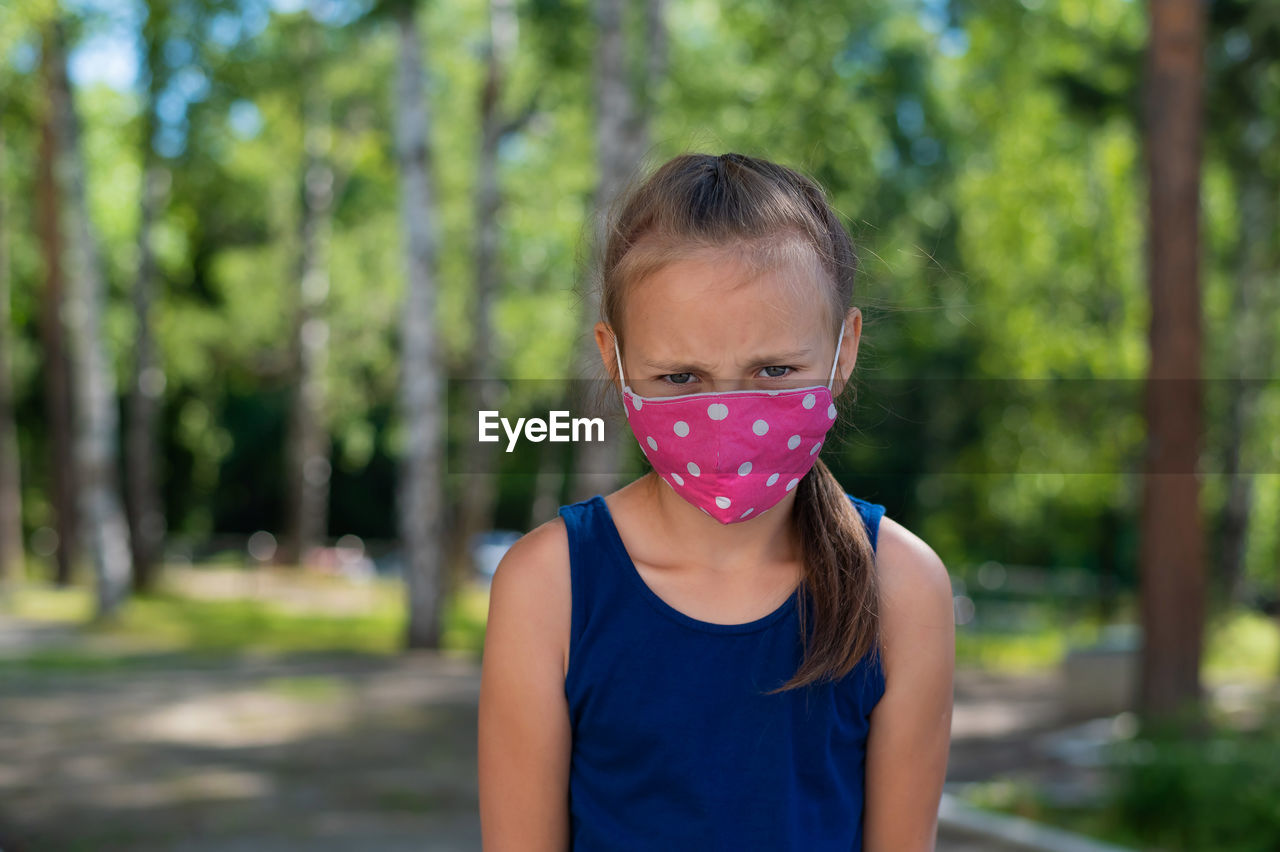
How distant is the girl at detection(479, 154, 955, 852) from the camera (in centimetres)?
174

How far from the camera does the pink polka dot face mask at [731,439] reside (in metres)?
1.79

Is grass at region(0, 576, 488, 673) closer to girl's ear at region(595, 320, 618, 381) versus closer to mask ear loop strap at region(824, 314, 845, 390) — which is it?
girl's ear at region(595, 320, 618, 381)

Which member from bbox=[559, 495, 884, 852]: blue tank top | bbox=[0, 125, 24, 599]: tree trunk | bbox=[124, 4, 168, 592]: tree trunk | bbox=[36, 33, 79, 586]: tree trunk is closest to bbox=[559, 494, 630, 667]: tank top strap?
bbox=[559, 495, 884, 852]: blue tank top

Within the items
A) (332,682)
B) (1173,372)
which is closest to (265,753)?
(332,682)

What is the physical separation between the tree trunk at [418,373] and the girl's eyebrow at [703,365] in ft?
44.1

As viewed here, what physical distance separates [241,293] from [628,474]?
1893 centimetres

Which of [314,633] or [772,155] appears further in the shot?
[314,633]

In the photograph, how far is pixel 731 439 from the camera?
1802mm

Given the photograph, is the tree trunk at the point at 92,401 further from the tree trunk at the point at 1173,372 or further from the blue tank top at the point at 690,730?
the blue tank top at the point at 690,730

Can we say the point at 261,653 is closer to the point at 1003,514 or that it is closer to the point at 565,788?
the point at 565,788

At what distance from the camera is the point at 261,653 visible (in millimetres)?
15258

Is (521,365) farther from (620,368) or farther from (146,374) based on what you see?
(620,368)

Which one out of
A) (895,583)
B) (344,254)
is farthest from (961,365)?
(895,583)

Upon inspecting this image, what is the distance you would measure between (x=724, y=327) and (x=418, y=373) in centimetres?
1357
